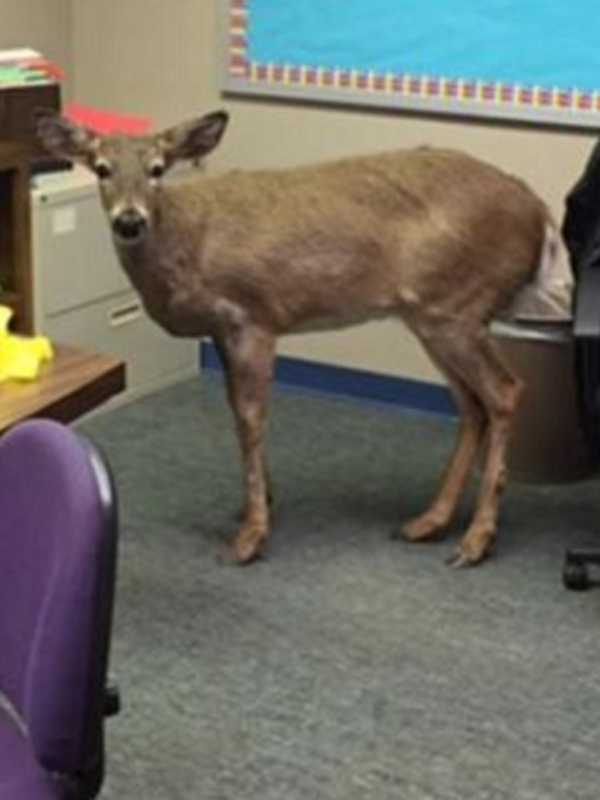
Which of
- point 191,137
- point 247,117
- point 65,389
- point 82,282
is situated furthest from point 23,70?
point 65,389

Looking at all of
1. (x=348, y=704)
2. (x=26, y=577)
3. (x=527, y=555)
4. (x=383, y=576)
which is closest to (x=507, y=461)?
(x=527, y=555)

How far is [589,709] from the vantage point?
2729 mm

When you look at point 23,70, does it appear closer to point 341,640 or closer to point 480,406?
point 480,406

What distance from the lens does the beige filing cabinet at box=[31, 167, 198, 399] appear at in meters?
3.98

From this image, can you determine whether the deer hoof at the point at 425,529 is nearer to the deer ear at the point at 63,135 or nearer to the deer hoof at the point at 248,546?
the deer hoof at the point at 248,546

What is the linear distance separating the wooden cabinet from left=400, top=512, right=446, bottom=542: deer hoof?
116 cm

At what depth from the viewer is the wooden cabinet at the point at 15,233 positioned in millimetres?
3771

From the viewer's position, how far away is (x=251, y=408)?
3340 mm

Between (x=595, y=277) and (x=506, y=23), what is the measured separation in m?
1.19

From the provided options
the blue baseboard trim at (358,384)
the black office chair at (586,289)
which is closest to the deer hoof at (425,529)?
the black office chair at (586,289)

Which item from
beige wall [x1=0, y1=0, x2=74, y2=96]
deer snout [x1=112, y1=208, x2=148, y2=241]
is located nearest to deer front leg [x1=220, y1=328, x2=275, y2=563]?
deer snout [x1=112, y1=208, x2=148, y2=241]

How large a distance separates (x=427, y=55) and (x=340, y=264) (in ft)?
3.39

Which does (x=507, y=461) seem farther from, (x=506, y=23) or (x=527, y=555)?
(x=506, y=23)

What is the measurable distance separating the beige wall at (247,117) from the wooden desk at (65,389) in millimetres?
1992
